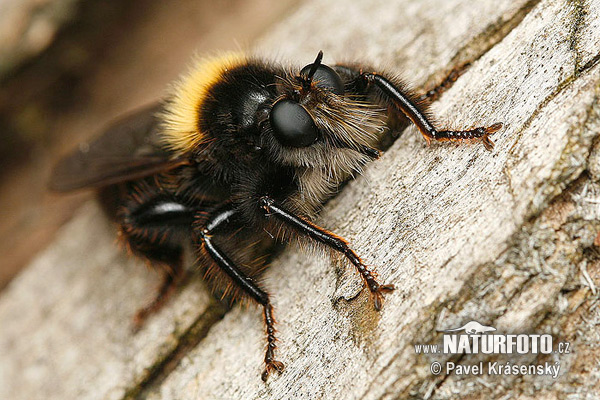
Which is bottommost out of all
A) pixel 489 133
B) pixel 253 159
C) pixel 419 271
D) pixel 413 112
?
pixel 419 271

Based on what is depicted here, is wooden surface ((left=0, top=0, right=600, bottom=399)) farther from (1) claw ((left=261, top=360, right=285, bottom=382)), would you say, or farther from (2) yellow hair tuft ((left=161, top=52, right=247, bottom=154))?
(2) yellow hair tuft ((left=161, top=52, right=247, bottom=154))

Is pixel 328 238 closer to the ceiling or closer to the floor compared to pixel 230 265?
closer to the floor

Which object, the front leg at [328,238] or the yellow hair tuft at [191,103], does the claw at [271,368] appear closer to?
the front leg at [328,238]

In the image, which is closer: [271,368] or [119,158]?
[271,368]

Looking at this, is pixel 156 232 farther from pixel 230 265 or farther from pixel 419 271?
pixel 419 271

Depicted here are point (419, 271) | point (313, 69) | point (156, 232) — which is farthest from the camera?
point (156, 232)

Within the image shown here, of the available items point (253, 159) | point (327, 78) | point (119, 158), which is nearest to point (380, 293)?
point (253, 159)

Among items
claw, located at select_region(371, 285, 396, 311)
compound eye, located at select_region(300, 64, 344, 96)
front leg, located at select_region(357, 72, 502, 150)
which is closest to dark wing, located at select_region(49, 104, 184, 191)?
compound eye, located at select_region(300, 64, 344, 96)

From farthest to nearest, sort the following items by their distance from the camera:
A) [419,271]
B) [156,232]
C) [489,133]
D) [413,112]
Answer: [156,232] < [413,112] < [489,133] < [419,271]
